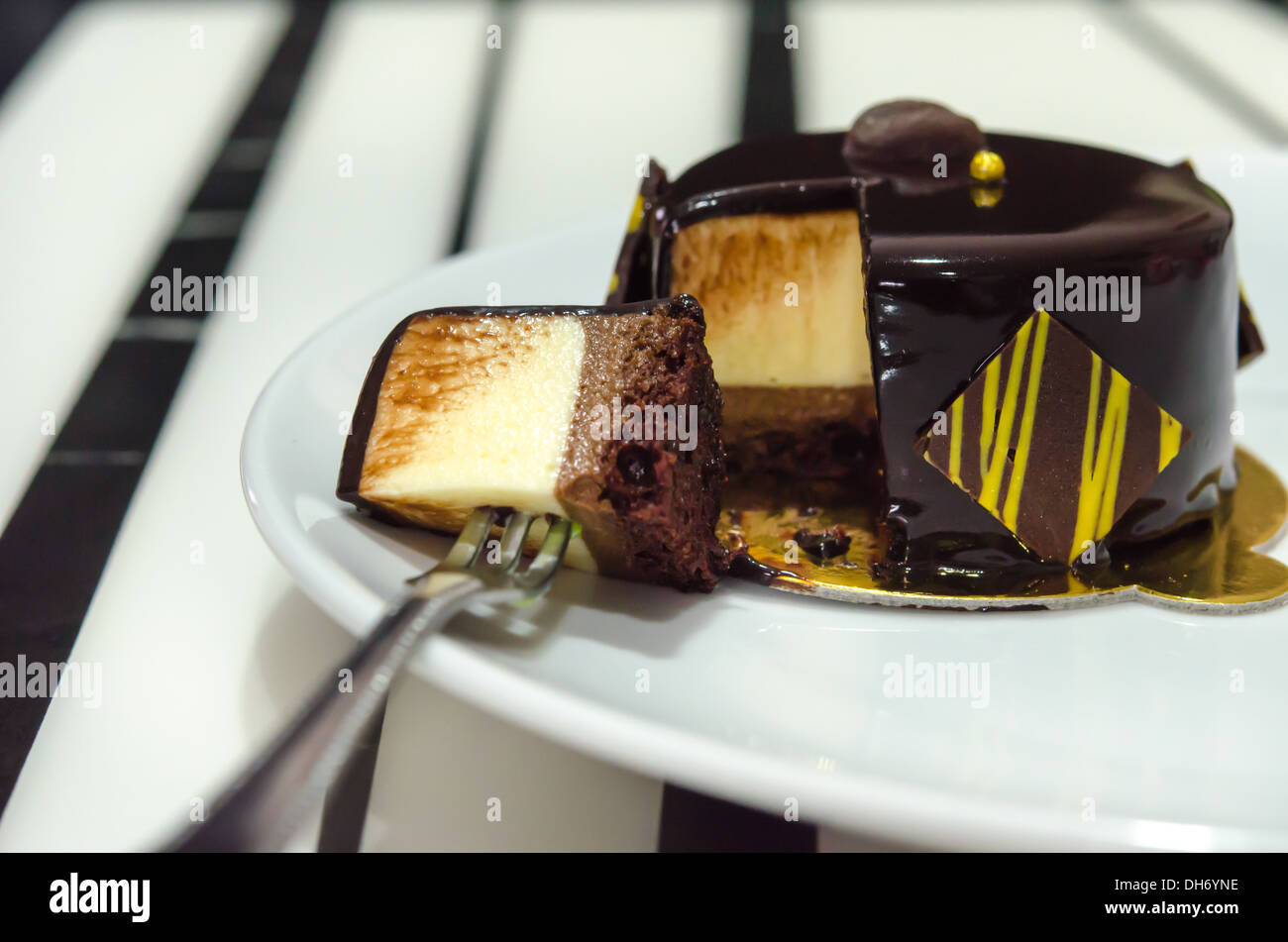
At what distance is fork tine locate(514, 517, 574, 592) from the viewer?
43.0 inches

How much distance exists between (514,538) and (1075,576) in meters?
0.66

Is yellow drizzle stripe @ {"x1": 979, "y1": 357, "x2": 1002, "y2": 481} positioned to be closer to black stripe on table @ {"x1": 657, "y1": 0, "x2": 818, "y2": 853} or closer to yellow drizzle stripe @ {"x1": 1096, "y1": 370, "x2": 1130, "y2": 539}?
yellow drizzle stripe @ {"x1": 1096, "y1": 370, "x2": 1130, "y2": 539}

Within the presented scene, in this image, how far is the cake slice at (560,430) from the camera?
3.69 ft

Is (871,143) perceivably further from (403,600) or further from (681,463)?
(403,600)

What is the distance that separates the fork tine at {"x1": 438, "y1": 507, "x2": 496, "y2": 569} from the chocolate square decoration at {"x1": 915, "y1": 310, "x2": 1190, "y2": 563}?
0.51 meters

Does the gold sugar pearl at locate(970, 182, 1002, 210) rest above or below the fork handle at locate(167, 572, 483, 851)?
above

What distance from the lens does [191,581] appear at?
139 cm

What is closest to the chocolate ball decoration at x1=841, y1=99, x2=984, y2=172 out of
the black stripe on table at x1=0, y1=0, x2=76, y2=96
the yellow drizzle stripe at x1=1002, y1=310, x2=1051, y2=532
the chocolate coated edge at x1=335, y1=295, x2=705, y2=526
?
the yellow drizzle stripe at x1=1002, y1=310, x2=1051, y2=532

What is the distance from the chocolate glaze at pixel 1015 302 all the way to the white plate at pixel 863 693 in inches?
5.3

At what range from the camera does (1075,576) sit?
132 centimetres

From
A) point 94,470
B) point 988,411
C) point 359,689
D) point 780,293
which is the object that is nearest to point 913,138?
point 780,293

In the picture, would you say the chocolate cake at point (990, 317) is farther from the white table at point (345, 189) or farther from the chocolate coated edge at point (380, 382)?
the white table at point (345, 189)
